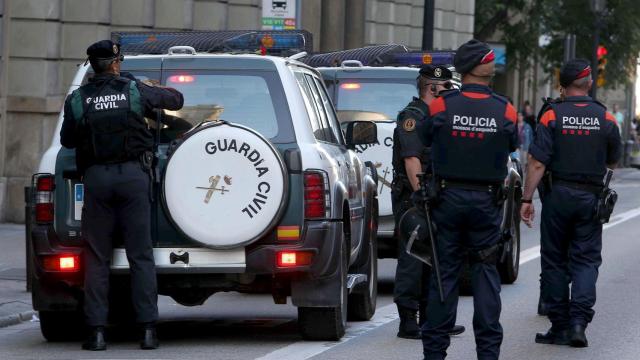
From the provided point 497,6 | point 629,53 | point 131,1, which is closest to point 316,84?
point 131,1

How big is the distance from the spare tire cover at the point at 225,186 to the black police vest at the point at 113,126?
260mm

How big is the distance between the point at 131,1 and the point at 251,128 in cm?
1522

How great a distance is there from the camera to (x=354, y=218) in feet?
37.4

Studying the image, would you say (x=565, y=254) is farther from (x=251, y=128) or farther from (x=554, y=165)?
(x=251, y=128)

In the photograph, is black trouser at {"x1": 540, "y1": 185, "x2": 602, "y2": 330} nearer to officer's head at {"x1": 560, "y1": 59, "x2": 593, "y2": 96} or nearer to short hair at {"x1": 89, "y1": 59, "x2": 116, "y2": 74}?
officer's head at {"x1": 560, "y1": 59, "x2": 593, "y2": 96}

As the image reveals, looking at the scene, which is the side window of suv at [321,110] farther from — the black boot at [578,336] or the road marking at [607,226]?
the road marking at [607,226]

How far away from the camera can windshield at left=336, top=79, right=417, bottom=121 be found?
48.3ft

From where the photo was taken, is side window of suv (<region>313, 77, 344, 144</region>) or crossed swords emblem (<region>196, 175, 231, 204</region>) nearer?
crossed swords emblem (<region>196, 175, 231, 204</region>)

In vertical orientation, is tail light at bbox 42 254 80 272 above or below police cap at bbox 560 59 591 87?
below

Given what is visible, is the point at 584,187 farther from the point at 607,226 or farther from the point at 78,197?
the point at 607,226

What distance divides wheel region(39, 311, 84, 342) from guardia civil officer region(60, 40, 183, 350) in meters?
0.53

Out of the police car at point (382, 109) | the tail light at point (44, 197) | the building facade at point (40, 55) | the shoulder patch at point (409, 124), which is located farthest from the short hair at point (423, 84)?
the building facade at point (40, 55)

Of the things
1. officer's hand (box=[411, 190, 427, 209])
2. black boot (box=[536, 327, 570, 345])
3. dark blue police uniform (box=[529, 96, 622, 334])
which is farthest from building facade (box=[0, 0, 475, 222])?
officer's hand (box=[411, 190, 427, 209])

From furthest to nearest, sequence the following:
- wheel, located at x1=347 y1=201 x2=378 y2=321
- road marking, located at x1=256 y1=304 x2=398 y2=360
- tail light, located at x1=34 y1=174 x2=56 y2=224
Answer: wheel, located at x1=347 y1=201 x2=378 y2=321
tail light, located at x1=34 y1=174 x2=56 y2=224
road marking, located at x1=256 y1=304 x2=398 y2=360
